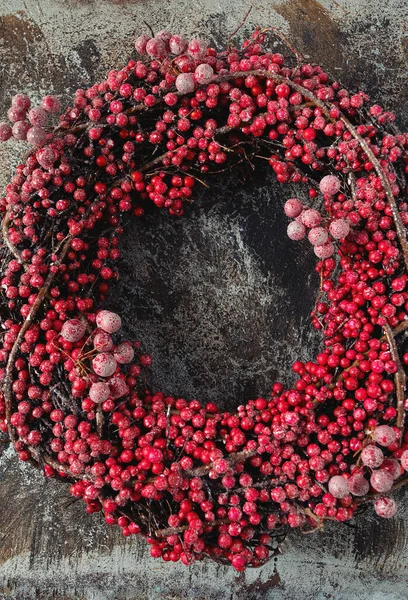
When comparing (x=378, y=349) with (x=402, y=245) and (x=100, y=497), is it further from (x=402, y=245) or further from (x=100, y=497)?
(x=100, y=497)

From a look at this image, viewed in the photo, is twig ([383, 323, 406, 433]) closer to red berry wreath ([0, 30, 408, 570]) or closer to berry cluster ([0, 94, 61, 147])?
red berry wreath ([0, 30, 408, 570])

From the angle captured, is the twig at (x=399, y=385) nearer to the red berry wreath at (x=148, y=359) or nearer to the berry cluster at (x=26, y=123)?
the red berry wreath at (x=148, y=359)

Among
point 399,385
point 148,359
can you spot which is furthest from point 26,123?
point 399,385

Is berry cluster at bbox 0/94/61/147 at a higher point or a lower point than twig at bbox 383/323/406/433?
higher

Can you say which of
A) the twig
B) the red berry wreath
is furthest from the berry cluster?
the twig

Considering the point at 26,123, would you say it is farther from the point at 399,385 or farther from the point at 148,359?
the point at 399,385

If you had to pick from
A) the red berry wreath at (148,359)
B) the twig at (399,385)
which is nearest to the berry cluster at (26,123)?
the red berry wreath at (148,359)

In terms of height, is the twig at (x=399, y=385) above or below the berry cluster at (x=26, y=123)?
below

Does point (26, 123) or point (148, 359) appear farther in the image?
point (148, 359)
